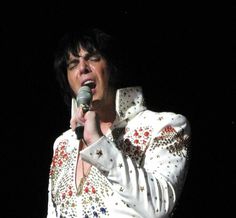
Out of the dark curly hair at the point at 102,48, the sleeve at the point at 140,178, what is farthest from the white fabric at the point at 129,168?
the dark curly hair at the point at 102,48

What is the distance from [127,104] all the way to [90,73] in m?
0.16

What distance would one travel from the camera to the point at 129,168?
60.0 inches

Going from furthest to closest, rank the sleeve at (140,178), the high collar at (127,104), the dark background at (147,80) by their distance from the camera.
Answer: the dark background at (147,80) < the high collar at (127,104) < the sleeve at (140,178)

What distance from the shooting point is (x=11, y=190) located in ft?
8.48

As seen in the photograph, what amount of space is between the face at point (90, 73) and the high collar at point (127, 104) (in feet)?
0.20

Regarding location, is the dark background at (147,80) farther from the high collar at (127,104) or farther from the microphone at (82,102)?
the microphone at (82,102)

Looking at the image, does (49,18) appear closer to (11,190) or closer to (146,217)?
(11,190)

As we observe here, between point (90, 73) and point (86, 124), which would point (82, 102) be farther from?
point (90, 73)

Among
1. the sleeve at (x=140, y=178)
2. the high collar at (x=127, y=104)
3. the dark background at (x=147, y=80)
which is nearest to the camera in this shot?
the sleeve at (x=140, y=178)

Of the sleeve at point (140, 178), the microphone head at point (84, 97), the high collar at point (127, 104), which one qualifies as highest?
the microphone head at point (84, 97)

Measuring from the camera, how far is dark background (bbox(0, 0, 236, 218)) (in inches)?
90.5

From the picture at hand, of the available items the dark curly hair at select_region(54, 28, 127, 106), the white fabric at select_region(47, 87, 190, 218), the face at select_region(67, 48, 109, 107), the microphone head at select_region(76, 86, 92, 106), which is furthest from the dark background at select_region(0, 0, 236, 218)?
the microphone head at select_region(76, 86, 92, 106)

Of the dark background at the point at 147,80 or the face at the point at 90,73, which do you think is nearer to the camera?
the face at the point at 90,73

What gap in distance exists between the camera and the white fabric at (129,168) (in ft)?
4.98
